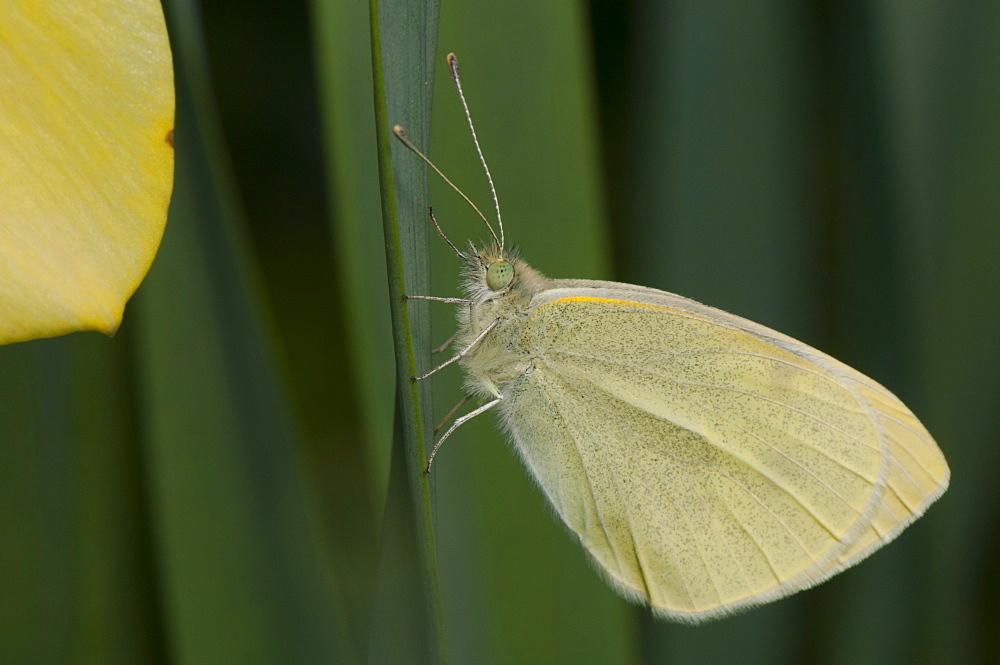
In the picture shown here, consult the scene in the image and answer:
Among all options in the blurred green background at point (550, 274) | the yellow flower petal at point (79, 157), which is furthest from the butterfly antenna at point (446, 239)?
the yellow flower petal at point (79, 157)

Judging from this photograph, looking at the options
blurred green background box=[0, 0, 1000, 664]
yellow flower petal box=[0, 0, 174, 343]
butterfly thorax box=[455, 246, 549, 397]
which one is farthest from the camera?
butterfly thorax box=[455, 246, 549, 397]

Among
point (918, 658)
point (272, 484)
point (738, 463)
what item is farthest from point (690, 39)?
point (918, 658)

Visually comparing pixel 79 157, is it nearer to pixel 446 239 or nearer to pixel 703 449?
pixel 446 239

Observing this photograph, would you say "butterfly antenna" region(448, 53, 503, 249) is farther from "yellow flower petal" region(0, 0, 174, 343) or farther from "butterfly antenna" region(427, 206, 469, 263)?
"yellow flower petal" region(0, 0, 174, 343)

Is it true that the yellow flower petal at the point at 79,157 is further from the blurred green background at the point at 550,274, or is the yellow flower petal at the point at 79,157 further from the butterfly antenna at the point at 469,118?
the butterfly antenna at the point at 469,118

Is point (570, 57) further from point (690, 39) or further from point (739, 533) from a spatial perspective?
point (739, 533)

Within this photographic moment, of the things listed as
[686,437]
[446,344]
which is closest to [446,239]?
[446,344]

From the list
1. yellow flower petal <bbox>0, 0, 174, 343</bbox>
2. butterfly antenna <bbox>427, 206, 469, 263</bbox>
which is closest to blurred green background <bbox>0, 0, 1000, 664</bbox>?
butterfly antenna <bbox>427, 206, 469, 263</bbox>
